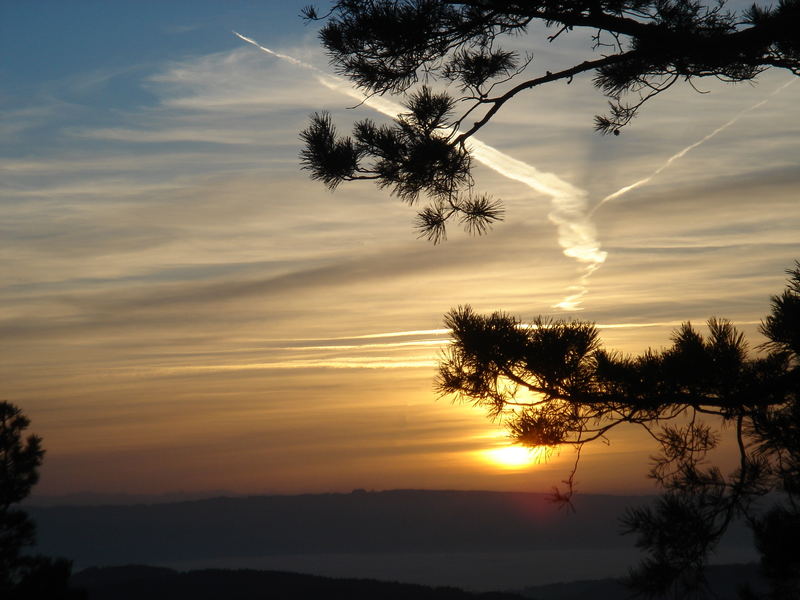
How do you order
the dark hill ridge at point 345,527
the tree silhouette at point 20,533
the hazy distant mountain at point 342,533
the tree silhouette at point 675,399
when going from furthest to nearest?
the dark hill ridge at point 345,527
the hazy distant mountain at point 342,533
the tree silhouette at point 20,533
the tree silhouette at point 675,399

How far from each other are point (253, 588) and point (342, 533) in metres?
130

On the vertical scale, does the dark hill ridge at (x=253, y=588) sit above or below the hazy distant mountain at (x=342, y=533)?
below

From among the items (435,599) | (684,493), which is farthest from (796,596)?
(435,599)

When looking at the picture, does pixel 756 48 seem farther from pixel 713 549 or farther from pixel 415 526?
pixel 415 526

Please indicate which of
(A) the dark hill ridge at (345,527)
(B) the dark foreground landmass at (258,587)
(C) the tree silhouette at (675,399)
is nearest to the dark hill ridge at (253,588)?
(B) the dark foreground landmass at (258,587)

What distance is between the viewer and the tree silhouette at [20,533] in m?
15.6

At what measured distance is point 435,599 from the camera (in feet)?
168

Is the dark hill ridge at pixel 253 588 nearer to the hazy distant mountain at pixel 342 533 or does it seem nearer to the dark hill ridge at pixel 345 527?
the hazy distant mountain at pixel 342 533

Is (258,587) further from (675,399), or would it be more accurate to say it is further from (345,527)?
(345,527)

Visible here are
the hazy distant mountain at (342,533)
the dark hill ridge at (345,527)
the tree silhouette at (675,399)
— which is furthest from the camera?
the dark hill ridge at (345,527)

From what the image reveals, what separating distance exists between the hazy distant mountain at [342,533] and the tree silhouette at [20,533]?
5002 inches

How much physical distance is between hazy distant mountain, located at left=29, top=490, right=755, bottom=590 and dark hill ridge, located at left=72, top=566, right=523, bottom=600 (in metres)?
76.8

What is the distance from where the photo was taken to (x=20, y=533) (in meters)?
15.9

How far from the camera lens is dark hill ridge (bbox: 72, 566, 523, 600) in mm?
53438
